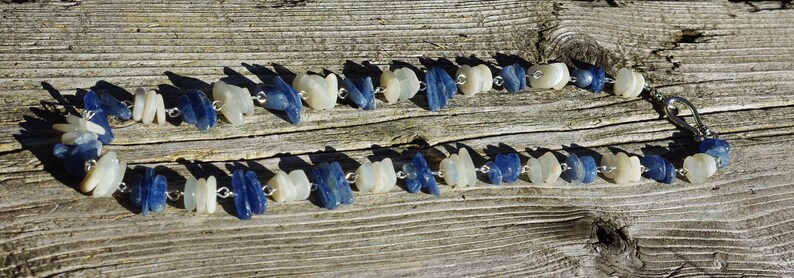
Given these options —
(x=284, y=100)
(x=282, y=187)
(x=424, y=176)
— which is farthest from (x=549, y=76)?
(x=282, y=187)

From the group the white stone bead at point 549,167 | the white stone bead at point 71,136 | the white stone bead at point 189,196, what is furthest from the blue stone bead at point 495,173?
the white stone bead at point 71,136

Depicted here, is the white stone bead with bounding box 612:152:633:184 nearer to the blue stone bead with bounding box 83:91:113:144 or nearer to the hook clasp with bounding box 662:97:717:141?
the hook clasp with bounding box 662:97:717:141

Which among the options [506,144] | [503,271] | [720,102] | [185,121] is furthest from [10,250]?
[720,102]

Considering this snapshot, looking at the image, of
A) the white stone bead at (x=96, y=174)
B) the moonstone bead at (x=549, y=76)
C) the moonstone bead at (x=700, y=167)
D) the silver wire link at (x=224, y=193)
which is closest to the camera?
the white stone bead at (x=96, y=174)

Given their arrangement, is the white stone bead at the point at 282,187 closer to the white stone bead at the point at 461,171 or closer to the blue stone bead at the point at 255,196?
the blue stone bead at the point at 255,196

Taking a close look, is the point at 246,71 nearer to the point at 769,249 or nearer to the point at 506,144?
the point at 506,144

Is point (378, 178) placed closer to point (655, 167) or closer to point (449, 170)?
point (449, 170)
